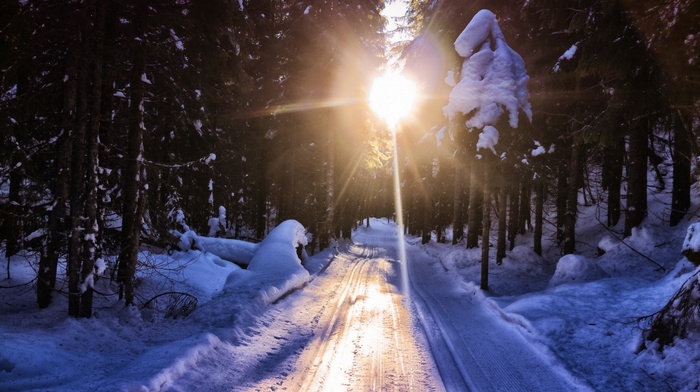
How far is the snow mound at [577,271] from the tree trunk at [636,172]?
10.7ft

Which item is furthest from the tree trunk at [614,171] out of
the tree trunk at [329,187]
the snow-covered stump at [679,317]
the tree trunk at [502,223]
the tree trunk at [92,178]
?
the tree trunk at [92,178]

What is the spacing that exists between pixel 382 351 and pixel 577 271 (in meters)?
6.68

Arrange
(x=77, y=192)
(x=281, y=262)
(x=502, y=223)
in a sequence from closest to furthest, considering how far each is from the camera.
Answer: (x=77, y=192) → (x=281, y=262) → (x=502, y=223)

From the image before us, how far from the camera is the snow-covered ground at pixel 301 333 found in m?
4.84

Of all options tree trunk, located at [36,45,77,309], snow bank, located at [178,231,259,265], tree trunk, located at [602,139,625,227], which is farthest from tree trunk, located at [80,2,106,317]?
tree trunk, located at [602,139,625,227]

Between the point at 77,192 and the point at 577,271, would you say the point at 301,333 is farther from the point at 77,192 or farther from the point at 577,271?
the point at 577,271

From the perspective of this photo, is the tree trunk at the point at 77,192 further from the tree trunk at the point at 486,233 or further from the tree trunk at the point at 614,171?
the tree trunk at the point at 614,171

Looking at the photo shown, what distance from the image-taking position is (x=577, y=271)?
10.3 meters

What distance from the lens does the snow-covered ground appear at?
484 centimetres

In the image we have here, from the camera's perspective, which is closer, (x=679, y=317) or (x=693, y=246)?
(x=679, y=317)

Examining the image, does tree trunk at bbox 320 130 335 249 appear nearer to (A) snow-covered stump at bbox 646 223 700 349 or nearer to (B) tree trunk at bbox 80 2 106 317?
(B) tree trunk at bbox 80 2 106 317

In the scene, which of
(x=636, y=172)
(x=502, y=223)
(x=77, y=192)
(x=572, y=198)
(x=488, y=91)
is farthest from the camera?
(x=502, y=223)

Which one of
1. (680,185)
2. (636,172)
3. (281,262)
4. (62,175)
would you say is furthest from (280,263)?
(680,185)

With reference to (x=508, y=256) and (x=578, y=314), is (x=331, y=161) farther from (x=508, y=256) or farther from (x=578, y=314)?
(x=578, y=314)
